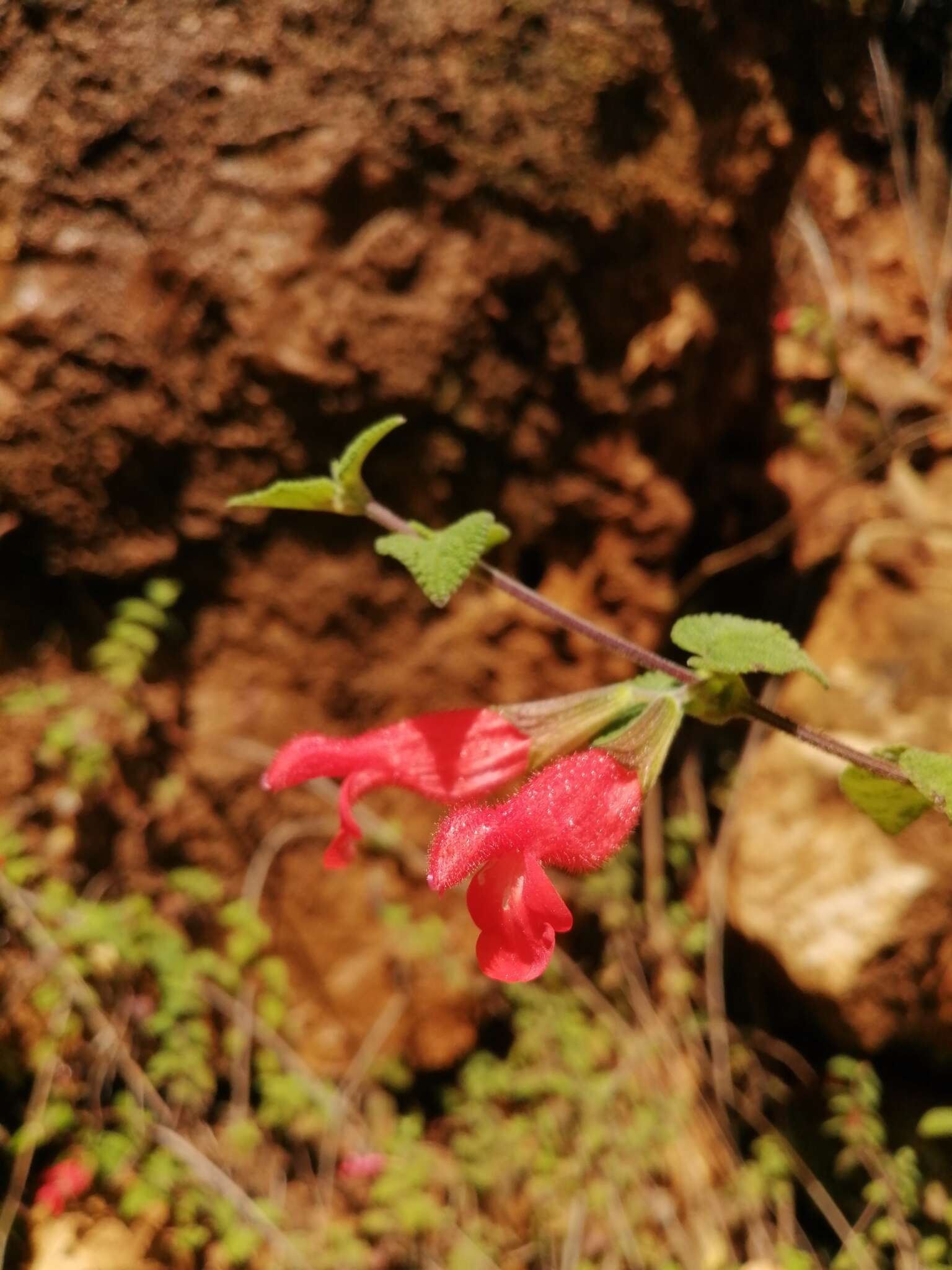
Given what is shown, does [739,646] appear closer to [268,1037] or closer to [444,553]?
[444,553]

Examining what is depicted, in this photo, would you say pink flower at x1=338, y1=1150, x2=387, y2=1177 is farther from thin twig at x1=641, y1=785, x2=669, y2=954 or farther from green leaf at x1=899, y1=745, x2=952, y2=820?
green leaf at x1=899, y1=745, x2=952, y2=820

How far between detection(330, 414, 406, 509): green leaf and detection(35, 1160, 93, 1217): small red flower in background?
111cm

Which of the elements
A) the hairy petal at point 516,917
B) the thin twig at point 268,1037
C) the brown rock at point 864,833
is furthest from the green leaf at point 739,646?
→ the thin twig at point 268,1037

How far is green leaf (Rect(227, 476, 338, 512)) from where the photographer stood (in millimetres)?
904

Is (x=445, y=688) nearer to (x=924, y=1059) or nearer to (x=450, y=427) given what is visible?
(x=450, y=427)

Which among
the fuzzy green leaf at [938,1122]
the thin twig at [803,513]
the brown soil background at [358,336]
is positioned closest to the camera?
the fuzzy green leaf at [938,1122]

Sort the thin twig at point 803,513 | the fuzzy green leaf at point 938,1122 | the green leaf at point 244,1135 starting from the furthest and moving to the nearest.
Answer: the thin twig at point 803,513
the green leaf at point 244,1135
the fuzzy green leaf at point 938,1122

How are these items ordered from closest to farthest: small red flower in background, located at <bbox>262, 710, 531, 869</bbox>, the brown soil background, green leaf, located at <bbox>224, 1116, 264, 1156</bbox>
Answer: small red flower in background, located at <bbox>262, 710, 531, 869</bbox> < the brown soil background < green leaf, located at <bbox>224, 1116, 264, 1156</bbox>

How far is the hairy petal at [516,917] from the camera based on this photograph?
0.78 m

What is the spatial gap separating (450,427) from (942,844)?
1.00 metres

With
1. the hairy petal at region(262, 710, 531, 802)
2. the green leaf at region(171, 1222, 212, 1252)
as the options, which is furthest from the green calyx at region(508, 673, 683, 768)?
the green leaf at region(171, 1222, 212, 1252)

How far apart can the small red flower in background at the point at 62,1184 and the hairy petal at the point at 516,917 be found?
3.12 feet

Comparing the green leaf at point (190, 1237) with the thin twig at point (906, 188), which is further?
the thin twig at point (906, 188)

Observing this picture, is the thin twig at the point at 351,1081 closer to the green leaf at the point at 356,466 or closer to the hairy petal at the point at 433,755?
the hairy petal at the point at 433,755
